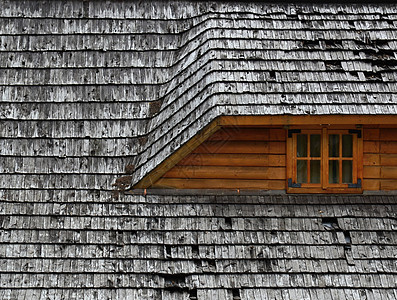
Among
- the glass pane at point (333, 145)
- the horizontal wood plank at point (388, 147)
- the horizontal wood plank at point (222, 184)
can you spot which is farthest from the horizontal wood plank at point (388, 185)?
the horizontal wood plank at point (222, 184)

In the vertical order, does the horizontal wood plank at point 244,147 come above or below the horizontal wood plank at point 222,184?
above

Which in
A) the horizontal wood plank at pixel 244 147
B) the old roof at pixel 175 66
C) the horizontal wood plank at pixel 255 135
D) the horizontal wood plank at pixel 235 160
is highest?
the old roof at pixel 175 66

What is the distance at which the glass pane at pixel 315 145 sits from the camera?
798 centimetres

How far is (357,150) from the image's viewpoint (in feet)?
26.4

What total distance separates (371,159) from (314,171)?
70 cm

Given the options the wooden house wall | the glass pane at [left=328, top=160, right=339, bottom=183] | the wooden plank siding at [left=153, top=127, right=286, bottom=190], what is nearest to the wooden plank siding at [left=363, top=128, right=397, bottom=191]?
the wooden house wall

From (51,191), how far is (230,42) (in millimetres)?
2725

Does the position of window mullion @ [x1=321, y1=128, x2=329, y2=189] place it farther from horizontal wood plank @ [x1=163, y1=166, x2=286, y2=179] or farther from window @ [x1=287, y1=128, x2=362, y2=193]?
horizontal wood plank @ [x1=163, y1=166, x2=286, y2=179]

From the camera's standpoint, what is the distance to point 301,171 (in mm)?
8039

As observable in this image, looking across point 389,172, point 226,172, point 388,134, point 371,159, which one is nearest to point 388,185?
point 389,172

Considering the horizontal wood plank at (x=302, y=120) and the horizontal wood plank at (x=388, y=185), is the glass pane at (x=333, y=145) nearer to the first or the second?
the horizontal wood plank at (x=302, y=120)

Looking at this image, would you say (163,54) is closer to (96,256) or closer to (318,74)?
(318,74)

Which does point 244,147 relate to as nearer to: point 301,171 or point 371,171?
point 301,171

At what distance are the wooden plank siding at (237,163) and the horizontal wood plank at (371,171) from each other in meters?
0.97
